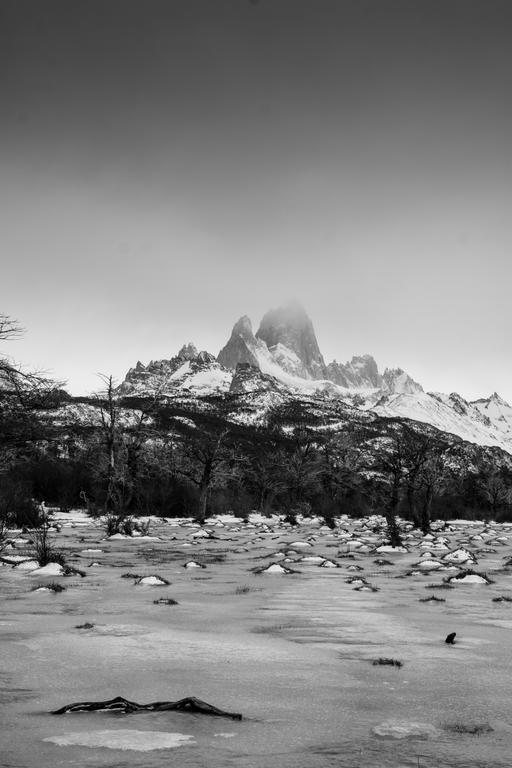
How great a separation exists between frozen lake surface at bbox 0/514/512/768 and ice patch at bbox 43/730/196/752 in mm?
16

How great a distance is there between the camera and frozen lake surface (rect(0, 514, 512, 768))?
3.46 meters

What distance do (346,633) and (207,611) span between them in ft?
7.94

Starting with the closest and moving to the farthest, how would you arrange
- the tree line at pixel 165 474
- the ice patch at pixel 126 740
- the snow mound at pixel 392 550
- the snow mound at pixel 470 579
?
the ice patch at pixel 126 740, the snow mound at pixel 470 579, the tree line at pixel 165 474, the snow mound at pixel 392 550

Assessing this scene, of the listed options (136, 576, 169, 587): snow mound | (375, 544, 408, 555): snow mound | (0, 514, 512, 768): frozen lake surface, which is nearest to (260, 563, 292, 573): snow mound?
(0, 514, 512, 768): frozen lake surface

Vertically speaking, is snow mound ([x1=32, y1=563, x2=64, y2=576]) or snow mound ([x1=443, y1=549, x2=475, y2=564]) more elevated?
snow mound ([x1=32, y1=563, x2=64, y2=576])

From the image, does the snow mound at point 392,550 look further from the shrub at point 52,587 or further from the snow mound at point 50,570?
the shrub at point 52,587

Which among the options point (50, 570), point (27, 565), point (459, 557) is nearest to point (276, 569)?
point (50, 570)

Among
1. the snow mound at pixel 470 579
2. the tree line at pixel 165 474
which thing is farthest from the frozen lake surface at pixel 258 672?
the tree line at pixel 165 474

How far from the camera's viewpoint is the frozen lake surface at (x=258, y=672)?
346 cm

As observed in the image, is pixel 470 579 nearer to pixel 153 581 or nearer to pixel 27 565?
pixel 153 581

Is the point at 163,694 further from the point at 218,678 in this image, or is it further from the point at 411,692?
the point at 411,692

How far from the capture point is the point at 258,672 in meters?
5.48

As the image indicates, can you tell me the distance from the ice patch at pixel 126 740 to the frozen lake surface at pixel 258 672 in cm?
2

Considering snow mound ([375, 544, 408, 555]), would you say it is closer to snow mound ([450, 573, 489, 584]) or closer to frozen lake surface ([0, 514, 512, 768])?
snow mound ([450, 573, 489, 584])
